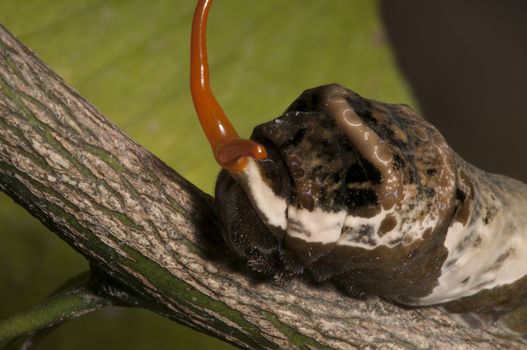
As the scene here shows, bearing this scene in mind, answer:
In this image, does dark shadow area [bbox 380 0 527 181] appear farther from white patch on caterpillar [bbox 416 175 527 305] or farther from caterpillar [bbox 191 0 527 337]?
caterpillar [bbox 191 0 527 337]

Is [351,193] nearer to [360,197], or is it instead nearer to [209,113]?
[360,197]

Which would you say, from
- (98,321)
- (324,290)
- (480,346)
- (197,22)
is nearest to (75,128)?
(197,22)

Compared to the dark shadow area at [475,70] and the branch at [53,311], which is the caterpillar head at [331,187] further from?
the dark shadow area at [475,70]

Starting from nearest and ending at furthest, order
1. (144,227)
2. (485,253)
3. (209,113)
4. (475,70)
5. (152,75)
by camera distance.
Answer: (209,113)
(144,227)
(485,253)
(152,75)
(475,70)

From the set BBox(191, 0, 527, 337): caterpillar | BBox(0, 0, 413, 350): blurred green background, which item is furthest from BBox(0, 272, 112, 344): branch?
BBox(0, 0, 413, 350): blurred green background

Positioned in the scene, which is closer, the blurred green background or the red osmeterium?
the red osmeterium

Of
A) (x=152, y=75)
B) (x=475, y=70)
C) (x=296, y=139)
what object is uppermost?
(x=475, y=70)

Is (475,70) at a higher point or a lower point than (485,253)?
higher

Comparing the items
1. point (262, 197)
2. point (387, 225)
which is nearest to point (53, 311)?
point (262, 197)
